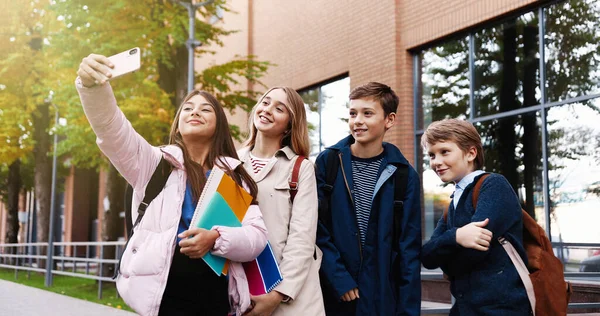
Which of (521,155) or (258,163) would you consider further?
(521,155)

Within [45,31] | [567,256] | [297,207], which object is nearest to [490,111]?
[567,256]

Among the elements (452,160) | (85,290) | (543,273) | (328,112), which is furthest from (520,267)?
(85,290)

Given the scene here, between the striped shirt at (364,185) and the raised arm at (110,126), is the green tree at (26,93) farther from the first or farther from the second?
the raised arm at (110,126)

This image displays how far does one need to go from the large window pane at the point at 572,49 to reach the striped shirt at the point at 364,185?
6.40 meters

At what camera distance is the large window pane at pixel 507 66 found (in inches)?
389

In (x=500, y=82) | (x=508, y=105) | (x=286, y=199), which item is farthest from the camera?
(x=500, y=82)

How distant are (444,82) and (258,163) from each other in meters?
8.64

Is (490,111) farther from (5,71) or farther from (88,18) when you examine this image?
(5,71)

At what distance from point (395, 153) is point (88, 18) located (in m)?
11.3

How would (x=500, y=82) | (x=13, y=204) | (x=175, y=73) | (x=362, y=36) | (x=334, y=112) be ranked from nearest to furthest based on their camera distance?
(x=500, y=82) < (x=362, y=36) < (x=334, y=112) < (x=175, y=73) < (x=13, y=204)

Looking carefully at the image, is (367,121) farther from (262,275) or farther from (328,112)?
(328,112)

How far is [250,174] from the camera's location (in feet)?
11.2

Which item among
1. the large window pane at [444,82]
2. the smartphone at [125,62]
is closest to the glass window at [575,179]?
the large window pane at [444,82]

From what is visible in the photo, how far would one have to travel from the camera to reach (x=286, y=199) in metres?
3.28
